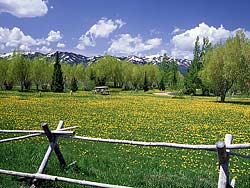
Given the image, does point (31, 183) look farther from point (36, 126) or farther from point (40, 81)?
point (40, 81)

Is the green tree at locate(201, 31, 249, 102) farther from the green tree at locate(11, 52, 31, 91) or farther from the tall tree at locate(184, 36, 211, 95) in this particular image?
the green tree at locate(11, 52, 31, 91)

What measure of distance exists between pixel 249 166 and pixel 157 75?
136 meters

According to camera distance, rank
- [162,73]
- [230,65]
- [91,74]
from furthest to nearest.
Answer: [162,73] < [91,74] < [230,65]

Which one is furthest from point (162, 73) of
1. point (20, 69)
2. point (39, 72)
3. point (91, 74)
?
point (20, 69)

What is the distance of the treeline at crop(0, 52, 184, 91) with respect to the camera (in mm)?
99688

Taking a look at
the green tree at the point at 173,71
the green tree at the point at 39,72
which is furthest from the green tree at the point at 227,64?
the green tree at the point at 173,71

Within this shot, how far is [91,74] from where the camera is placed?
13125 centimetres

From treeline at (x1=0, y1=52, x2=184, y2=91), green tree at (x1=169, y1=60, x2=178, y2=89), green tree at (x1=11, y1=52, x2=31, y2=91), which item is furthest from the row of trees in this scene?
green tree at (x1=169, y1=60, x2=178, y2=89)

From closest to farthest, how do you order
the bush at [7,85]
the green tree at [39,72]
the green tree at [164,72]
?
1. the bush at [7,85]
2. the green tree at [39,72]
3. the green tree at [164,72]

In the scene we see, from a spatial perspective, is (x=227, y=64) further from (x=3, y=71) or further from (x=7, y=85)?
(x=7, y=85)

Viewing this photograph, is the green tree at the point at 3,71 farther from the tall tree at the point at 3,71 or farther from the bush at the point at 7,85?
the bush at the point at 7,85

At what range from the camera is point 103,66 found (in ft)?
411

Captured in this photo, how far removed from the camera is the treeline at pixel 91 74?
99688 millimetres

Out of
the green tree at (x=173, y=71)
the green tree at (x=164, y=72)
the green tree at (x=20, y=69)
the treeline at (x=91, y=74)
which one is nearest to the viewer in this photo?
the green tree at (x=20, y=69)
